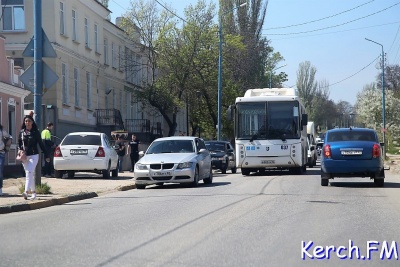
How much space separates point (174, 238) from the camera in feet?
34.2

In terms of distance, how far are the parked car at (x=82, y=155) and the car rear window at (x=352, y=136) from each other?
29.2 ft

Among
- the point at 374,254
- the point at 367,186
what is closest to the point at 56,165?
the point at 367,186

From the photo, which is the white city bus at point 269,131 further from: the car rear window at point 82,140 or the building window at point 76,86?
the building window at point 76,86

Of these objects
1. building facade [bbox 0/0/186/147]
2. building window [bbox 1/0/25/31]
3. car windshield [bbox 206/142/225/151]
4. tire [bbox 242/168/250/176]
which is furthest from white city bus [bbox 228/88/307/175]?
building window [bbox 1/0/25/31]

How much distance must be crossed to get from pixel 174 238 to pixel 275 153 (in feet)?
60.1

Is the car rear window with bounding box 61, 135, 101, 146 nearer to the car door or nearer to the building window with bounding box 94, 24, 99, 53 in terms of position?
the car door

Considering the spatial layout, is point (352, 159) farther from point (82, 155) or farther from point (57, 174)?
point (57, 174)

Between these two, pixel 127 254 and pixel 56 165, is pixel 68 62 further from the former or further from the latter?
pixel 127 254

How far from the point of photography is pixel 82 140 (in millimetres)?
26266

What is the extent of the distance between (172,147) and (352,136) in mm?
5608

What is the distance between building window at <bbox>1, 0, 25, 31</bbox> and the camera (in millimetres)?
36809

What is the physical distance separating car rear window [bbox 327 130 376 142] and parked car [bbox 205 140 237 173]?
13.5 meters

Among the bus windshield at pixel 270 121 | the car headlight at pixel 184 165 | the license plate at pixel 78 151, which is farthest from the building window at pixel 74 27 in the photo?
the car headlight at pixel 184 165

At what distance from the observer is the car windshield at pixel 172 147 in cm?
2253
